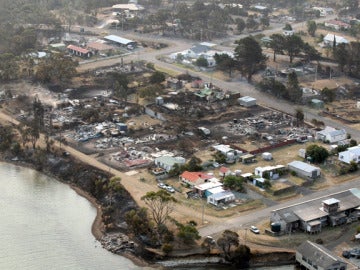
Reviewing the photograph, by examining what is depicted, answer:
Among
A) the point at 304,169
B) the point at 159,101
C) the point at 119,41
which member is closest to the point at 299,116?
the point at 304,169

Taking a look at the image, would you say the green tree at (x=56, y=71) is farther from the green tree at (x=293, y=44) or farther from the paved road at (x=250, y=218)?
the paved road at (x=250, y=218)

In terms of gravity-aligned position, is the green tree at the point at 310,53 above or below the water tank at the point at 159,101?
above

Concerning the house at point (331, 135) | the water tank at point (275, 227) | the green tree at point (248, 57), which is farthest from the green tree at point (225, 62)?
the water tank at point (275, 227)

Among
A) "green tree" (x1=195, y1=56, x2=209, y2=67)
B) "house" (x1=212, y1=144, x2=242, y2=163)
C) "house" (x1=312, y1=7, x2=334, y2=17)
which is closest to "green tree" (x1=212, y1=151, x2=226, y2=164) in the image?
"house" (x1=212, y1=144, x2=242, y2=163)

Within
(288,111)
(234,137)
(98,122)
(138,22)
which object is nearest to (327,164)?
(234,137)

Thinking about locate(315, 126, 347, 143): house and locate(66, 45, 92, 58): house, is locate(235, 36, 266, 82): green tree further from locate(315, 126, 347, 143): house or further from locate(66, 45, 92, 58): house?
locate(66, 45, 92, 58): house

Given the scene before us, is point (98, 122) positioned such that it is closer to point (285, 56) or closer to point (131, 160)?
point (131, 160)
